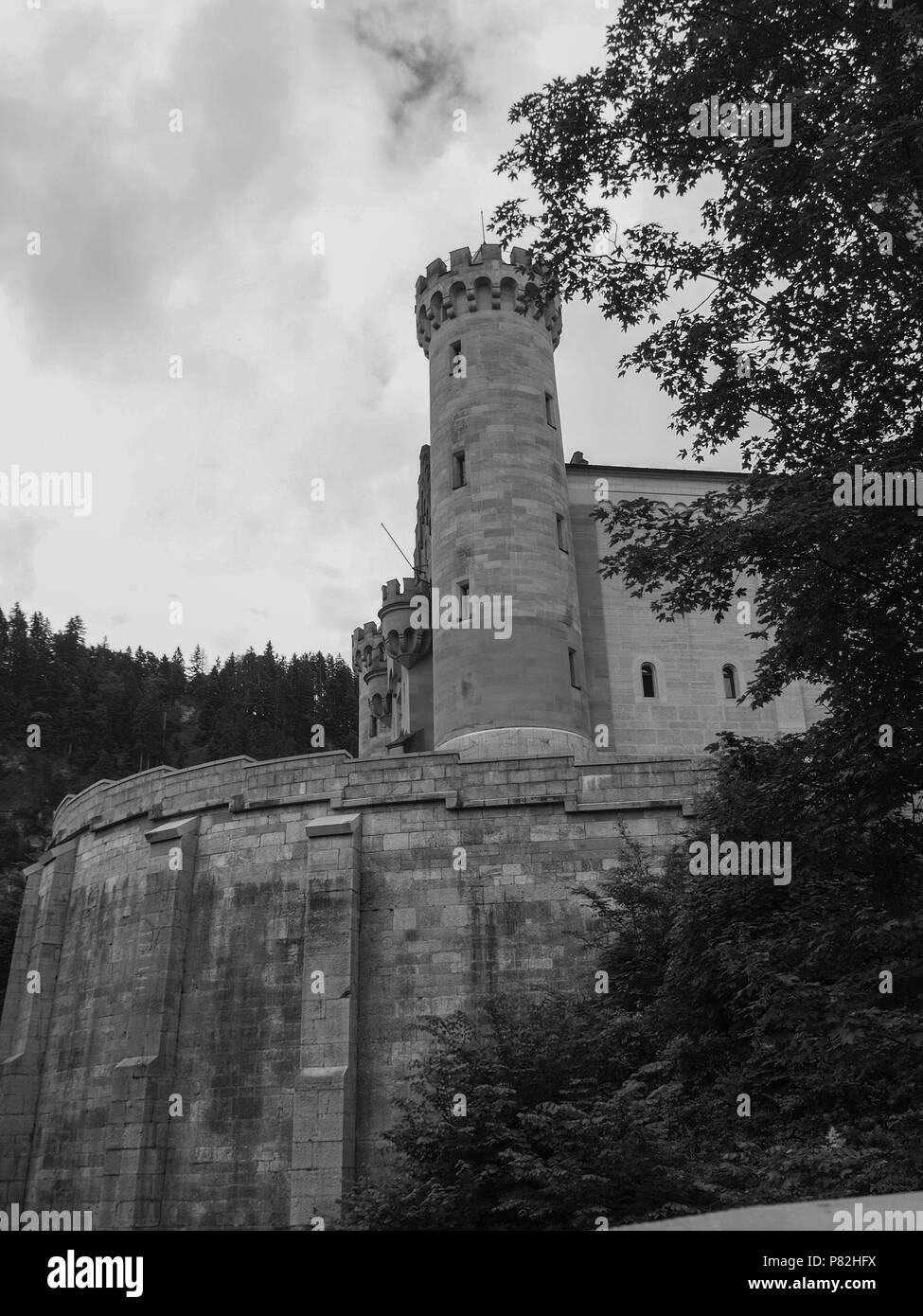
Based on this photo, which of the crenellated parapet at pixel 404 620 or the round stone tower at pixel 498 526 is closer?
the round stone tower at pixel 498 526

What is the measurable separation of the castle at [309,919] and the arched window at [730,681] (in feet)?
21.1

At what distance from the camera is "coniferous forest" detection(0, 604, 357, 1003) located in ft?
368

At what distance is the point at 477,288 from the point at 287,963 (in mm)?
21610

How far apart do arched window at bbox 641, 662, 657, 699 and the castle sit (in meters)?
4.08

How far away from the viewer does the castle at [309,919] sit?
20141mm

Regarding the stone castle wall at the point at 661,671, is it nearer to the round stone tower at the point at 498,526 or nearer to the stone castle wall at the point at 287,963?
the round stone tower at the point at 498,526

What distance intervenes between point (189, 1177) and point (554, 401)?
23239mm

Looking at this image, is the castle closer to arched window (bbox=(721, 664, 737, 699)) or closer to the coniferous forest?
arched window (bbox=(721, 664, 737, 699))

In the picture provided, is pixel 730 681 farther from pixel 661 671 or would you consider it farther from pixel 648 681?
pixel 648 681

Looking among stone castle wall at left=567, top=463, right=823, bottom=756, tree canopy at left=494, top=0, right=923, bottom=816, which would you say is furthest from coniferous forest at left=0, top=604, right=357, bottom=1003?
tree canopy at left=494, top=0, right=923, bottom=816

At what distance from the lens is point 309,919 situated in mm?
21062

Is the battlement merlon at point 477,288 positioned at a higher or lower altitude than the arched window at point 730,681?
higher

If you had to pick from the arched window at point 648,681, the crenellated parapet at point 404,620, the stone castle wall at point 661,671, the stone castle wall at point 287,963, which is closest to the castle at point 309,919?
the stone castle wall at point 287,963
